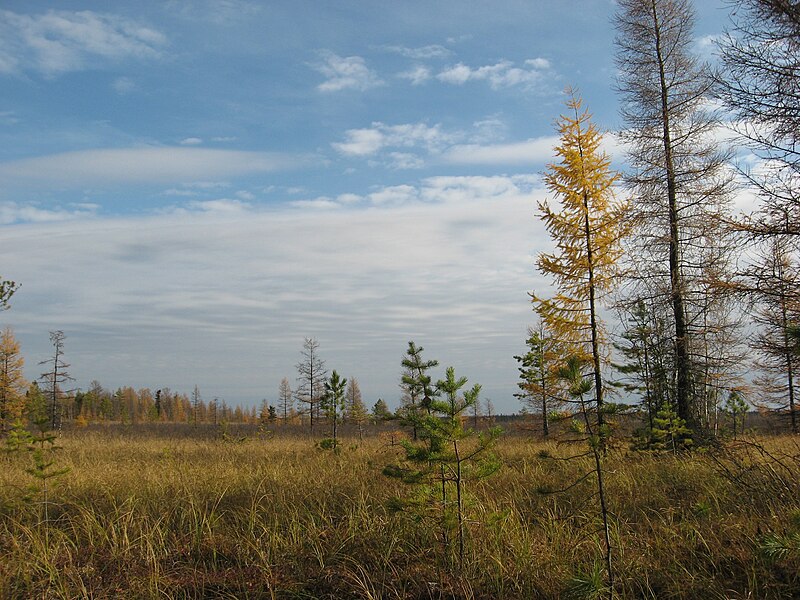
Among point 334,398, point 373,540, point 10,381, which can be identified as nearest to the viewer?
point 373,540

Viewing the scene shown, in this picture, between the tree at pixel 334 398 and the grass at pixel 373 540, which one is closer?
the grass at pixel 373 540

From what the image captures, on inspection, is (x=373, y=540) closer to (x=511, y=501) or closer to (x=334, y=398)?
(x=511, y=501)

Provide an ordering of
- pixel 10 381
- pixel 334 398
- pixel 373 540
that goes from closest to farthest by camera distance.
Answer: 1. pixel 373 540
2. pixel 334 398
3. pixel 10 381

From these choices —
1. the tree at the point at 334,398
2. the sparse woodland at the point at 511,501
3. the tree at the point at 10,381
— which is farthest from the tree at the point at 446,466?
the tree at the point at 10,381

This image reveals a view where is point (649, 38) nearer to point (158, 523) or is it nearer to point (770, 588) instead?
point (770, 588)

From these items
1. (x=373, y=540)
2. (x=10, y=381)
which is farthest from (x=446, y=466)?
(x=10, y=381)

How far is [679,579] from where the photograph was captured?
4195 millimetres

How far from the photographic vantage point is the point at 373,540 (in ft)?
17.0

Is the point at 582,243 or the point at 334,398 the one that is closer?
the point at 582,243

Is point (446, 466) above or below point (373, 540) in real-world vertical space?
above

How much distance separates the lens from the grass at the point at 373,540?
4.27 m

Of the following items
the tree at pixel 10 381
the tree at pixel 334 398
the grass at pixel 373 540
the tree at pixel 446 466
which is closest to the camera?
the grass at pixel 373 540

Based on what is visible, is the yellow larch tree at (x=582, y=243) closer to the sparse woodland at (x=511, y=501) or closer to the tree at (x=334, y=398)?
the sparse woodland at (x=511, y=501)

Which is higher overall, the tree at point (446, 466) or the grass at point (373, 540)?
the tree at point (446, 466)
